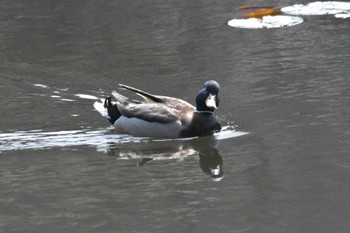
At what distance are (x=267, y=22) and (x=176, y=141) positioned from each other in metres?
5.69

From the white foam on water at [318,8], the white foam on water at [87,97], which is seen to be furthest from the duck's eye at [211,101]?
the white foam on water at [318,8]

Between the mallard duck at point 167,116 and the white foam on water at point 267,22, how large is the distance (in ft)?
16.1

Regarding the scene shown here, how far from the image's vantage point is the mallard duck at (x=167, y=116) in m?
10.3

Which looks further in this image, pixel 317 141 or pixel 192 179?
pixel 317 141

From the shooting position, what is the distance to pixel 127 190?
326 inches

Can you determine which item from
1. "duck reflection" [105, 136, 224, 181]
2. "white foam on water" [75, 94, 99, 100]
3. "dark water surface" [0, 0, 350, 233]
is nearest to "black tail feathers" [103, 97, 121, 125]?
"dark water surface" [0, 0, 350, 233]

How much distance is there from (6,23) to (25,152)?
7.14 metres

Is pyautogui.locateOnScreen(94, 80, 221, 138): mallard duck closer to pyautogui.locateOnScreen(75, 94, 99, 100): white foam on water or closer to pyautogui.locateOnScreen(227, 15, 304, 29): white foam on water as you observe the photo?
pyautogui.locateOnScreen(75, 94, 99, 100): white foam on water

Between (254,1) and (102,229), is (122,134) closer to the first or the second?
(102,229)

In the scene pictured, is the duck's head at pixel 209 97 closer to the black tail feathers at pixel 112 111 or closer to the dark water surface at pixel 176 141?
the dark water surface at pixel 176 141

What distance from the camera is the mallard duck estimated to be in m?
10.3

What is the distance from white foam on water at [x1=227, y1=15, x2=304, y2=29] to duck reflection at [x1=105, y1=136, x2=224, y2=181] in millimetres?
5411

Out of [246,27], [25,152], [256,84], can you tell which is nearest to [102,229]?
[25,152]

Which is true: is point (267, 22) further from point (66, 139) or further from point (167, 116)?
point (66, 139)
